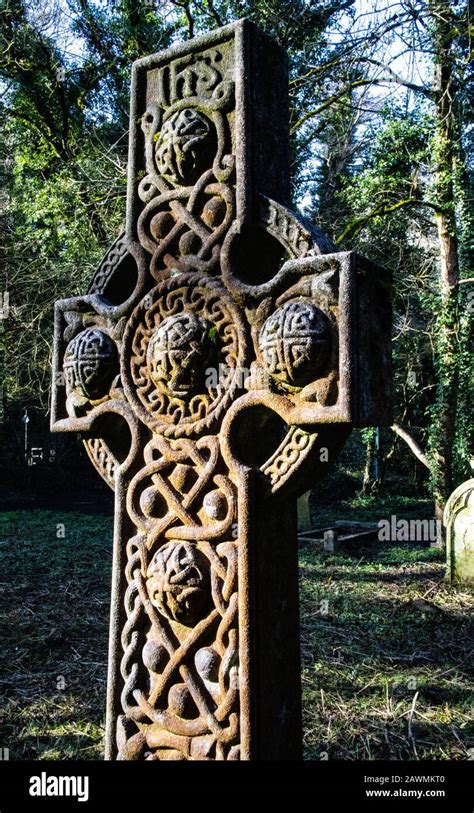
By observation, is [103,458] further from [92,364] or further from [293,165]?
[293,165]

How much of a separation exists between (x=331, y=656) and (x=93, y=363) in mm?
3345

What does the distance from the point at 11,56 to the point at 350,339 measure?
10.4m

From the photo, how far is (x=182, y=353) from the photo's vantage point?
2236mm

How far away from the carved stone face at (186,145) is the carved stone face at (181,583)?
4.01 feet

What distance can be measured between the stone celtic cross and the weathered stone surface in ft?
17.8

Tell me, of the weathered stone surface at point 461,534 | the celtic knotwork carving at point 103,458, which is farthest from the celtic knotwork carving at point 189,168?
the weathered stone surface at point 461,534

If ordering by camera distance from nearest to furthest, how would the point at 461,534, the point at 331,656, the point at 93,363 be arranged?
the point at 93,363 < the point at 331,656 < the point at 461,534

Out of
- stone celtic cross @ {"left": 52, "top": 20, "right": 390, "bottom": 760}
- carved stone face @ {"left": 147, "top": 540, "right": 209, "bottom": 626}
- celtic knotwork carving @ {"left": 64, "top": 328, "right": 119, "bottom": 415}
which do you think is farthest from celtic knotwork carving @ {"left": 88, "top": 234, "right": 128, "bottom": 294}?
carved stone face @ {"left": 147, "top": 540, "right": 209, "bottom": 626}

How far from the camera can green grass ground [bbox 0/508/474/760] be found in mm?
3656

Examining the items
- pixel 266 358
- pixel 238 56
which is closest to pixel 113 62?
pixel 238 56

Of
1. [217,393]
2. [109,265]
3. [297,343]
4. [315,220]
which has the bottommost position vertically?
[217,393]

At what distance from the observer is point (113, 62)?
9.85 m

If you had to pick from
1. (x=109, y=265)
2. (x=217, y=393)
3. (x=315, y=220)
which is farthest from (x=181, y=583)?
(x=315, y=220)

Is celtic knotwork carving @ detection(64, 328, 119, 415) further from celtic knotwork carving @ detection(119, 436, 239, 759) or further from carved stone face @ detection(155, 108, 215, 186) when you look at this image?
carved stone face @ detection(155, 108, 215, 186)
